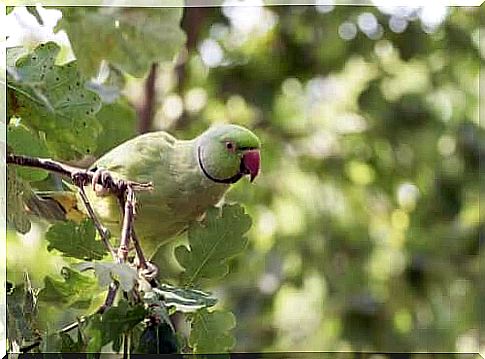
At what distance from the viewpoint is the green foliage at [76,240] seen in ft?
1.12

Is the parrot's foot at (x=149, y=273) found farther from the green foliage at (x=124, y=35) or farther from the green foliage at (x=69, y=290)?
the green foliage at (x=124, y=35)

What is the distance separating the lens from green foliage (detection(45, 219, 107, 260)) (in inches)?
13.4

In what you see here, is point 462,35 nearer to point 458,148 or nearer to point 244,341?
point 458,148

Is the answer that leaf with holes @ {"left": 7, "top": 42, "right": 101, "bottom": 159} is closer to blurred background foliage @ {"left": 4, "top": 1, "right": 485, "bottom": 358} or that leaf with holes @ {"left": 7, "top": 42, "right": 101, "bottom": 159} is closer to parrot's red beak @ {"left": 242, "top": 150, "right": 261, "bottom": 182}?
parrot's red beak @ {"left": 242, "top": 150, "right": 261, "bottom": 182}

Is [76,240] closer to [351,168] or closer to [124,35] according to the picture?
[124,35]

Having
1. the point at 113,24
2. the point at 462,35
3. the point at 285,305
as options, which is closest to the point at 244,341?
the point at 285,305

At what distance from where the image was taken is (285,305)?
133cm

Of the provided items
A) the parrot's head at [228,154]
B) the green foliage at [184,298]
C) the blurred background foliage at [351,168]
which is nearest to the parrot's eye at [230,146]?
the parrot's head at [228,154]

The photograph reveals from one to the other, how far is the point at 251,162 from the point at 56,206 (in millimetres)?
102

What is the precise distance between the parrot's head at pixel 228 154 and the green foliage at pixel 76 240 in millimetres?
90

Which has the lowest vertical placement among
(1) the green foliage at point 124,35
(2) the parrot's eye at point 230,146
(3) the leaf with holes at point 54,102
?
(2) the parrot's eye at point 230,146

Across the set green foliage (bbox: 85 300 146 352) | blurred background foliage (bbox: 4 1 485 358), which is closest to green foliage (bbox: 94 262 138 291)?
green foliage (bbox: 85 300 146 352)

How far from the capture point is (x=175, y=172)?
0.41 metres

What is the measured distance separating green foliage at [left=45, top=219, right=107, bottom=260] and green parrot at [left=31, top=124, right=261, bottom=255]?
2 cm
